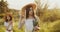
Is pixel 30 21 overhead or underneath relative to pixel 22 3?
underneath

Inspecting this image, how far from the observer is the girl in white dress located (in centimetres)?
126

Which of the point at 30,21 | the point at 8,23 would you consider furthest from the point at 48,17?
the point at 8,23

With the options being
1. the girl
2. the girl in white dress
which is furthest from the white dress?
the girl

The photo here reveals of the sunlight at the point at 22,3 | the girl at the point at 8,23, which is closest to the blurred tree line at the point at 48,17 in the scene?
the sunlight at the point at 22,3

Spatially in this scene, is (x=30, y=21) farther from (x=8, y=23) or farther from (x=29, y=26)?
(x=8, y=23)

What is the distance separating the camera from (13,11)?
1.29m

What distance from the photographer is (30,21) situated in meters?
1.27

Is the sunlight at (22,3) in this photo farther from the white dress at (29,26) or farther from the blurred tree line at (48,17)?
the white dress at (29,26)

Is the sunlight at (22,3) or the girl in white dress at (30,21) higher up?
the sunlight at (22,3)

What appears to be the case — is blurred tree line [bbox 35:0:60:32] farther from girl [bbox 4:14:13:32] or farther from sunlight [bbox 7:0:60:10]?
girl [bbox 4:14:13:32]

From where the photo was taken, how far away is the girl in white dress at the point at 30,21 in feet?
4.15

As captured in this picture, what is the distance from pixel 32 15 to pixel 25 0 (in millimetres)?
140

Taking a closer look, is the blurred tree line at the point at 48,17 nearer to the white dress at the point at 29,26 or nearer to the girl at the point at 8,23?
the white dress at the point at 29,26

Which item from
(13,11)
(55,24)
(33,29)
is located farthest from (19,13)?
(55,24)
